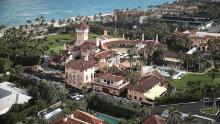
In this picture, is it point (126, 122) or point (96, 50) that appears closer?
point (126, 122)

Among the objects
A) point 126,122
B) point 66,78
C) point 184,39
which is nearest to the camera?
point 126,122

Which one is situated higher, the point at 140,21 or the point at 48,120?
the point at 140,21

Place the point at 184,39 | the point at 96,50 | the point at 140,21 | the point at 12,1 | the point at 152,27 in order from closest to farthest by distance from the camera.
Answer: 1. the point at 96,50
2. the point at 184,39
3. the point at 152,27
4. the point at 140,21
5. the point at 12,1

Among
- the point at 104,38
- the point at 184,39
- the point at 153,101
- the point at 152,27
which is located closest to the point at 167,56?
the point at 184,39

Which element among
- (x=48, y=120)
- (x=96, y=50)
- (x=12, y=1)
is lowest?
(x=48, y=120)

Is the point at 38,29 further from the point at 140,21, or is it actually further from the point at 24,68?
the point at 24,68

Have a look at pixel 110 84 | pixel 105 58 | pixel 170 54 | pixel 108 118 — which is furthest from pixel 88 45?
pixel 108 118
